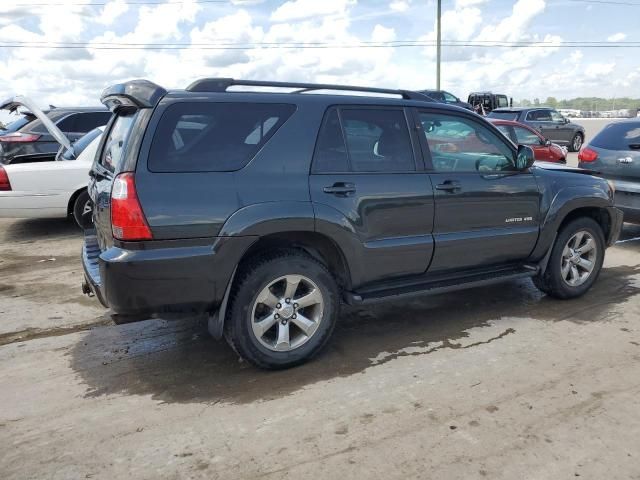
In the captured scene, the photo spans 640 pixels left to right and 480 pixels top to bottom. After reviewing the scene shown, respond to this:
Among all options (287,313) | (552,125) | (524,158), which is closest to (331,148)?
(287,313)

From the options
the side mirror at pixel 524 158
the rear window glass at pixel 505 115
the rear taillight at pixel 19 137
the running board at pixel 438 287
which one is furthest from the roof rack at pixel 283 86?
the rear window glass at pixel 505 115

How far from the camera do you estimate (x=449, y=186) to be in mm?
4254

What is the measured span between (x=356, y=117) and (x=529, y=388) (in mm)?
2160

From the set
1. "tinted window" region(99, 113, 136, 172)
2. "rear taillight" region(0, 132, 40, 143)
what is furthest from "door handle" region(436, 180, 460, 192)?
"rear taillight" region(0, 132, 40, 143)

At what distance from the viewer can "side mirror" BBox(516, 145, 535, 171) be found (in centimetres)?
464

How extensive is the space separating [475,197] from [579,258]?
1.47 meters

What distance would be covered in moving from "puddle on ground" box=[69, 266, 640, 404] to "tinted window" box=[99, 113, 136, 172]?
1.38 m

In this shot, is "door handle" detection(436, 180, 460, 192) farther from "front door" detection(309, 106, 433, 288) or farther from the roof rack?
the roof rack

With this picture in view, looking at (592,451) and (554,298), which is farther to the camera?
(554,298)

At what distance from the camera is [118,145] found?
3.78 m

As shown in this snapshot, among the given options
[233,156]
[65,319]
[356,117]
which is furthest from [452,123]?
[65,319]

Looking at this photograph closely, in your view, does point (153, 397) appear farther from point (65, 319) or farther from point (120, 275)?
point (65, 319)

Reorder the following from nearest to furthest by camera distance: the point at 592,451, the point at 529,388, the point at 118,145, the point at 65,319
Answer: the point at 592,451
the point at 529,388
the point at 118,145
the point at 65,319


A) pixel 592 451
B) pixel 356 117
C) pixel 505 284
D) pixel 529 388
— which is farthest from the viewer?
pixel 505 284
